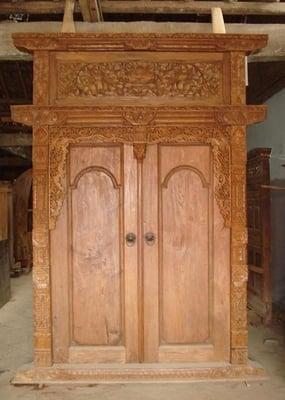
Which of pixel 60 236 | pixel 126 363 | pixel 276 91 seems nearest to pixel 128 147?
pixel 60 236

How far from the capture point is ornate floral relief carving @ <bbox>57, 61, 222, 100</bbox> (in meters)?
2.69

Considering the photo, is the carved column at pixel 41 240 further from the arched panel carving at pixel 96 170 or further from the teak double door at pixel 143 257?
the arched panel carving at pixel 96 170

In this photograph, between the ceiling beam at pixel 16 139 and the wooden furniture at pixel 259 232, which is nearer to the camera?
the wooden furniture at pixel 259 232

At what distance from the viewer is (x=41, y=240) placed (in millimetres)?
2682

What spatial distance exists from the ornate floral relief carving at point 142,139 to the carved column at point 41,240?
0.05 m

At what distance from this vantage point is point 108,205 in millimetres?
2756

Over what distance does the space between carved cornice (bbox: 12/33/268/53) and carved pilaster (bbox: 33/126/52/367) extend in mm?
520

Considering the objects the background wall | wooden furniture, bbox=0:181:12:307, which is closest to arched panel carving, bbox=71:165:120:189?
the background wall

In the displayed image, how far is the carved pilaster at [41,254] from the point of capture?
105 inches

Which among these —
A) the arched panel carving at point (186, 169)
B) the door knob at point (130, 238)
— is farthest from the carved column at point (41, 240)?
the arched panel carving at point (186, 169)

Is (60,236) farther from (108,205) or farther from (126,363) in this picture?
(126,363)

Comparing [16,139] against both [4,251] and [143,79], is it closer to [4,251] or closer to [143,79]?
[4,251]

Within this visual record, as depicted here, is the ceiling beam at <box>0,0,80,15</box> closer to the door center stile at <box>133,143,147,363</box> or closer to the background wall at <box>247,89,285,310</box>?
the door center stile at <box>133,143,147,363</box>

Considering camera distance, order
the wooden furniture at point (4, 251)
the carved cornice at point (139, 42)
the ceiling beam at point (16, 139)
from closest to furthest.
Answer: the carved cornice at point (139, 42), the wooden furniture at point (4, 251), the ceiling beam at point (16, 139)
